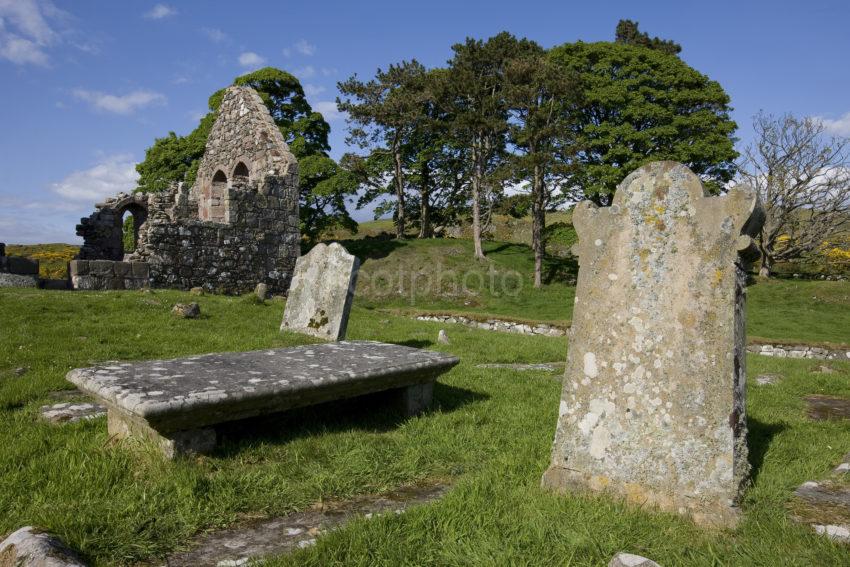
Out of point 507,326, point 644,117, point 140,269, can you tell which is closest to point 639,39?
point 644,117

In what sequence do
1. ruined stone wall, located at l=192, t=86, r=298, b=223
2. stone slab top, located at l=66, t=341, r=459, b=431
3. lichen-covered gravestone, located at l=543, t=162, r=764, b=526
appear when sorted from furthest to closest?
ruined stone wall, located at l=192, t=86, r=298, b=223 → stone slab top, located at l=66, t=341, r=459, b=431 → lichen-covered gravestone, located at l=543, t=162, r=764, b=526

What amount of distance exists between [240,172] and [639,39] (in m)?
32.1

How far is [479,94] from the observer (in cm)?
3033

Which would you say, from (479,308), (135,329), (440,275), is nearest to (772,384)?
(135,329)

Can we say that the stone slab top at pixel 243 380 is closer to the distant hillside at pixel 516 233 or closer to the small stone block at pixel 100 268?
the small stone block at pixel 100 268

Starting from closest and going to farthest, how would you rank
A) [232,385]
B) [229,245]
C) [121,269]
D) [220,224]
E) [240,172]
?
1. [232,385]
2. [121,269]
3. [220,224]
4. [229,245]
5. [240,172]

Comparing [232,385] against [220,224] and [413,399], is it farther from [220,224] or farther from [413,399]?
[220,224]

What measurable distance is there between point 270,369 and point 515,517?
2.62 meters

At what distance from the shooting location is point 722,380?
3500 millimetres

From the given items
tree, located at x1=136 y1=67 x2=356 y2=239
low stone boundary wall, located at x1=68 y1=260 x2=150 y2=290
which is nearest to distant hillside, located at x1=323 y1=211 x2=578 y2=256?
tree, located at x1=136 y1=67 x2=356 y2=239

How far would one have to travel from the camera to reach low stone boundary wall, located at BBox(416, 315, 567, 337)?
55.8 ft

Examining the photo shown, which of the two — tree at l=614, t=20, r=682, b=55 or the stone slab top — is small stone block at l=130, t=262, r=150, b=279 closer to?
the stone slab top

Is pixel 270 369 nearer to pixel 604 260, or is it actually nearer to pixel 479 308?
pixel 604 260

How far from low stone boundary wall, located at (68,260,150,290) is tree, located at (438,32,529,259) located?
728 inches
